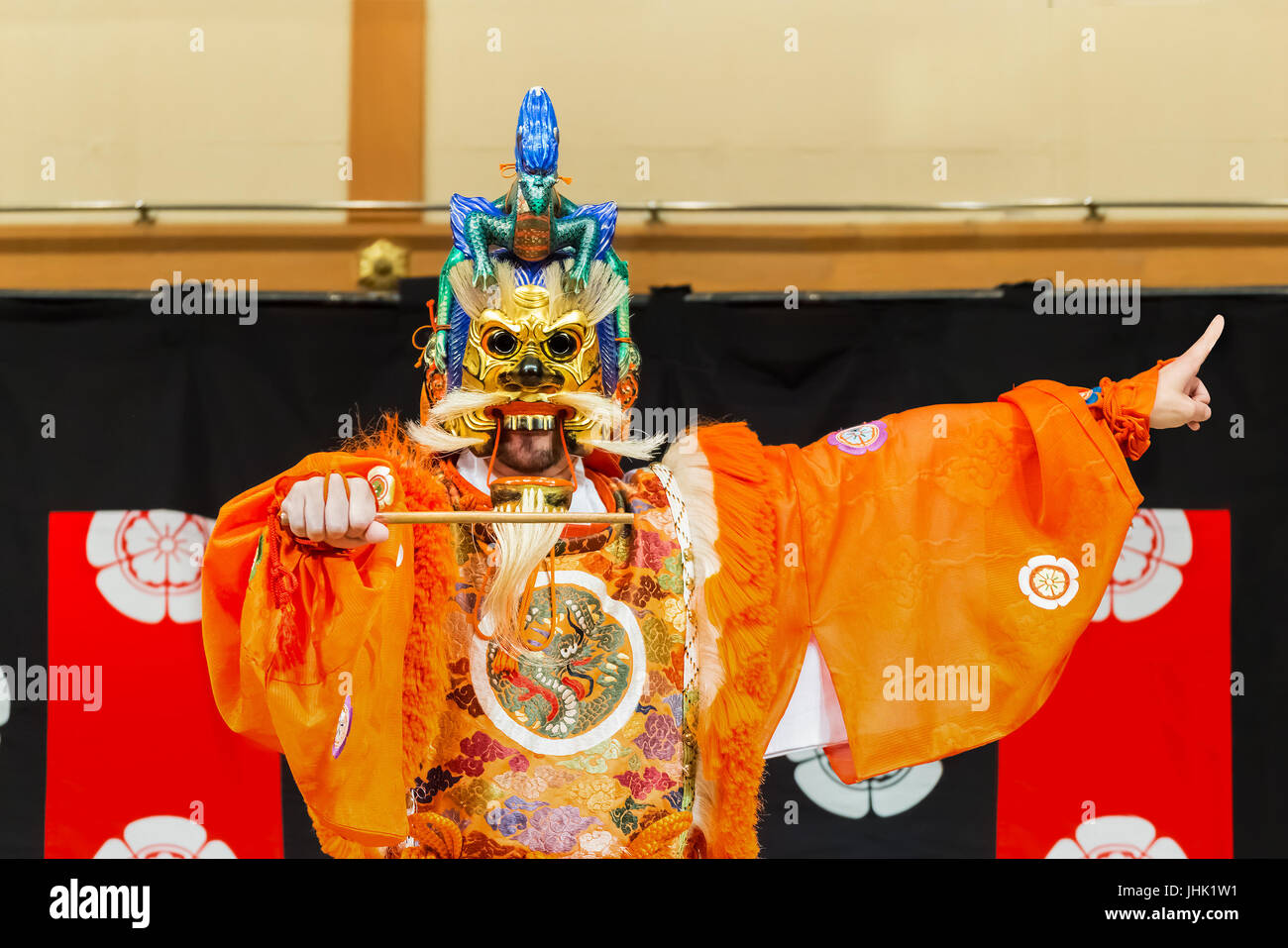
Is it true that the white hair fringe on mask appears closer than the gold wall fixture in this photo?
Yes

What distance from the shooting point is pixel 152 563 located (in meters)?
2.71

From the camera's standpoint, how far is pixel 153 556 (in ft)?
8.91

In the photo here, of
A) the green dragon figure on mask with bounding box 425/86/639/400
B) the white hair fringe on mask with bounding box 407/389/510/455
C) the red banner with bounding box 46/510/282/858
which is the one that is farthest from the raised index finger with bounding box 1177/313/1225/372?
the red banner with bounding box 46/510/282/858

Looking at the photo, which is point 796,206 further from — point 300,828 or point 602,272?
point 300,828

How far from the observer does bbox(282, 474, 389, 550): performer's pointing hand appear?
1.34m

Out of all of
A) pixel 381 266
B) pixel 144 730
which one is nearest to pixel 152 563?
pixel 144 730

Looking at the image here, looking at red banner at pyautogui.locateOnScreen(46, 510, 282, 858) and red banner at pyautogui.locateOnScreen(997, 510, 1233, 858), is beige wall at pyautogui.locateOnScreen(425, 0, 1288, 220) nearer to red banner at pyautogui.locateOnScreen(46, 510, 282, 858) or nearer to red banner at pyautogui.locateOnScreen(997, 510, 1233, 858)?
red banner at pyautogui.locateOnScreen(997, 510, 1233, 858)

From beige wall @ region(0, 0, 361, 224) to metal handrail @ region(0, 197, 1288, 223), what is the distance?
56mm

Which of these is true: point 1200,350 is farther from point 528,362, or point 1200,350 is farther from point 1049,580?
point 528,362

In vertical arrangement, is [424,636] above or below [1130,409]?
below

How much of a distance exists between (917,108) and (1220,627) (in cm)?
144

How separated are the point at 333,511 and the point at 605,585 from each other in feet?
1.43

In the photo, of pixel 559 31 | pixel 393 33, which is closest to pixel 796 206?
pixel 559 31

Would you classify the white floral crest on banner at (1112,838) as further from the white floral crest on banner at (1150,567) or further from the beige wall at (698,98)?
the beige wall at (698,98)
